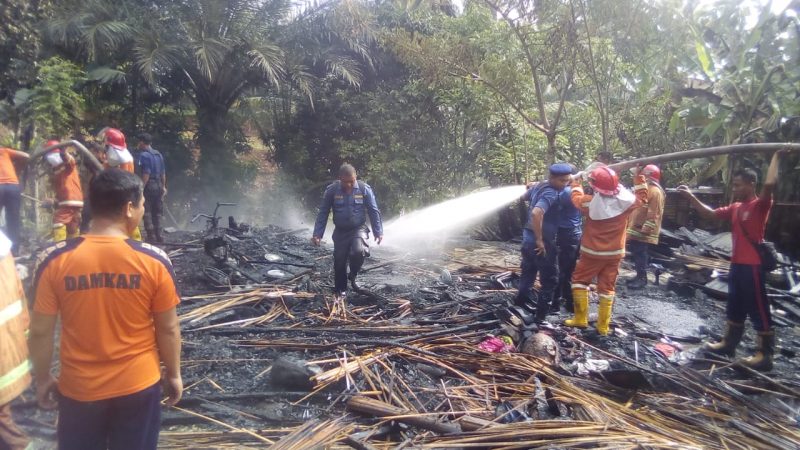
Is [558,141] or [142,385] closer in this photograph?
[142,385]

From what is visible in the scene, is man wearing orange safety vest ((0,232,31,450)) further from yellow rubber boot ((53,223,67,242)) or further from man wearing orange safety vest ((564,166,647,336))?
yellow rubber boot ((53,223,67,242))

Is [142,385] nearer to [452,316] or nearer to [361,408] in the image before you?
[361,408]

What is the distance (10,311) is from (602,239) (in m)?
5.15

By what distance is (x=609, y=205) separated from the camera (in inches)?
219

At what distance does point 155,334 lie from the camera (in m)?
2.31

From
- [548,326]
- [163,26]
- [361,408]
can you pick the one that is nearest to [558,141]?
[548,326]

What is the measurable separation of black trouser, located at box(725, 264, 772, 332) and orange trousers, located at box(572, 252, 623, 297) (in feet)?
3.56

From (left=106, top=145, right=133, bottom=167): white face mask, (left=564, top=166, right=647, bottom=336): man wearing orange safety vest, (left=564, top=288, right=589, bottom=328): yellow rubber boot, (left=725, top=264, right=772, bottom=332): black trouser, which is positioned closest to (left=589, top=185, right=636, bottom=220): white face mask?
(left=564, top=166, right=647, bottom=336): man wearing orange safety vest

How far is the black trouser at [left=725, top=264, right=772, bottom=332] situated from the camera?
5.00m

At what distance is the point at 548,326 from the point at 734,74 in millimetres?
10271

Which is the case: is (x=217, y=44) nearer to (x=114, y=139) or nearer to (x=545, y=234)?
(x=114, y=139)

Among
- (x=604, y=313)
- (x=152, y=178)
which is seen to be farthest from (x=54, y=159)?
(x=604, y=313)

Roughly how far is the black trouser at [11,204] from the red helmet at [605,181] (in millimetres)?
6911

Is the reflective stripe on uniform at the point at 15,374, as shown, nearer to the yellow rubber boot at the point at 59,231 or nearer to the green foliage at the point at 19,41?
the yellow rubber boot at the point at 59,231
